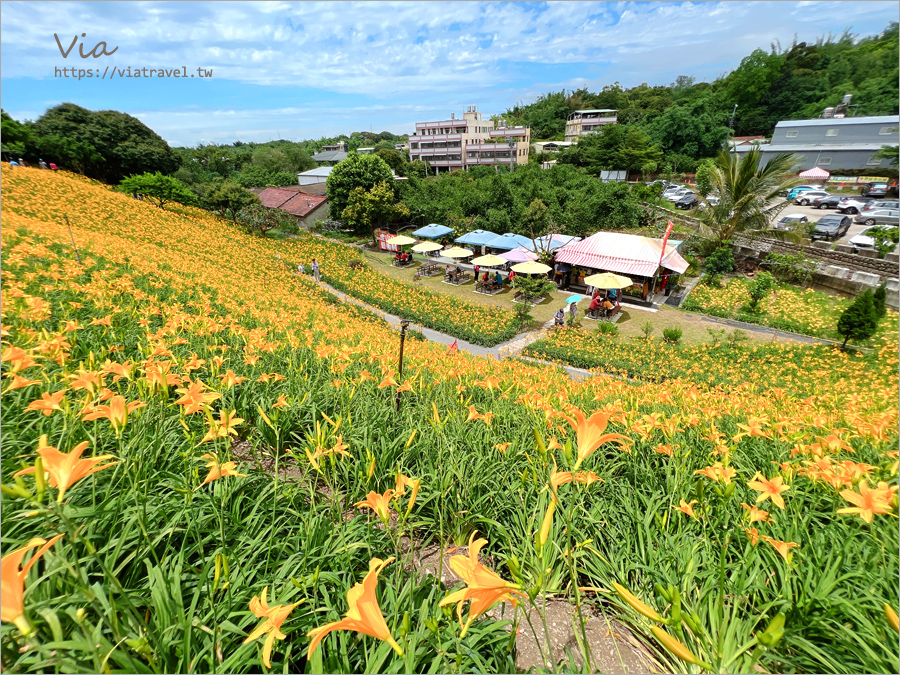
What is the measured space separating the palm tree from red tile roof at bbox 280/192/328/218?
75.1 ft

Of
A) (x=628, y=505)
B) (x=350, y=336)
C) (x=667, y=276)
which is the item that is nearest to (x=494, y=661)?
(x=628, y=505)

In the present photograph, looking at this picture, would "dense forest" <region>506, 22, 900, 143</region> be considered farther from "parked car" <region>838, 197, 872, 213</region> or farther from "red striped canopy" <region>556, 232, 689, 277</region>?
"red striped canopy" <region>556, 232, 689, 277</region>

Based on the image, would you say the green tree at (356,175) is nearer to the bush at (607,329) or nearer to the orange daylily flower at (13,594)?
the bush at (607,329)

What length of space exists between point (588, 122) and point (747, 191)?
42276 mm

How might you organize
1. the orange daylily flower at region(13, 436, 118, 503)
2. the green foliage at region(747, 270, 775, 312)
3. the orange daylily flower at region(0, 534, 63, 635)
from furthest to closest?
the green foliage at region(747, 270, 775, 312) < the orange daylily flower at region(13, 436, 118, 503) < the orange daylily flower at region(0, 534, 63, 635)

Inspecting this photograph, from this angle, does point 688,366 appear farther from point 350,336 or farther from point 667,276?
point 350,336

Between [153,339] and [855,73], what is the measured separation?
2119 inches

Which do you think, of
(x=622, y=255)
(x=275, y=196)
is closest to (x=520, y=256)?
(x=622, y=255)

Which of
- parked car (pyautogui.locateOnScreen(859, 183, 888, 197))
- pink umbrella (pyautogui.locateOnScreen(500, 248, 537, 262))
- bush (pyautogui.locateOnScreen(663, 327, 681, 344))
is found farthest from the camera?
parked car (pyautogui.locateOnScreen(859, 183, 888, 197))

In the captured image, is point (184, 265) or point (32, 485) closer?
point (32, 485)

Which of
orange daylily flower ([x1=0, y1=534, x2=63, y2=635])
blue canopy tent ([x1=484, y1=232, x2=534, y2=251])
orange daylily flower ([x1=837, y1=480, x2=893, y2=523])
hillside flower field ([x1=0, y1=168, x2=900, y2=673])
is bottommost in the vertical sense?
blue canopy tent ([x1=484, y1=232, x2=534, y2=251])

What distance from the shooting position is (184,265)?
737 cm

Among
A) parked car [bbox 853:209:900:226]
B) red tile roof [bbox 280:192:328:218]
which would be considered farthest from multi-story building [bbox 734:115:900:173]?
red tile roof [bbox 280:192:328:218]

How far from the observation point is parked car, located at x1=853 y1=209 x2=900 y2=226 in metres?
17.0
